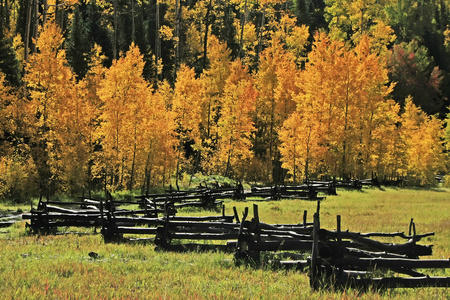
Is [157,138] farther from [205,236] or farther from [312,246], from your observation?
[312,246]

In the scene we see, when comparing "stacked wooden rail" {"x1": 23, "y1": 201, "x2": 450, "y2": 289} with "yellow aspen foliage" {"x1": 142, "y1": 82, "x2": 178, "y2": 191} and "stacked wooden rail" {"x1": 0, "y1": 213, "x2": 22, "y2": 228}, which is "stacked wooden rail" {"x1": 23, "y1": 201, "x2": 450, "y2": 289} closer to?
"stacked wooden rail" {"x1": 0, "y1": 213, "x2": 22, "y2": 228}

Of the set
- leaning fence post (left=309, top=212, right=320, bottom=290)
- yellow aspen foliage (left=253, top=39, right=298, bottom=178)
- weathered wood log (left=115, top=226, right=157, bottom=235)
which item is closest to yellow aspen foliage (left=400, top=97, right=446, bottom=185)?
yellow aspen foliage (left=253, top=39, right=298, bottom=178)

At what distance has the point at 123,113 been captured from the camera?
3106 centimetres

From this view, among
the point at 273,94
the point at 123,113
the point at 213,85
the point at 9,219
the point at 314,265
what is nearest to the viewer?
the point at 314,265

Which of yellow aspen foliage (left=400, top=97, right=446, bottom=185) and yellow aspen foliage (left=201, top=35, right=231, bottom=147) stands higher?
yellow aspen foliage (left=201, top=35, right=231, bottom=147)

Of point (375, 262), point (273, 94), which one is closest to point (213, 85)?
point (273, 94)

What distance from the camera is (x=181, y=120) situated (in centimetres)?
3788

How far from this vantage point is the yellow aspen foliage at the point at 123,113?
31016 mm

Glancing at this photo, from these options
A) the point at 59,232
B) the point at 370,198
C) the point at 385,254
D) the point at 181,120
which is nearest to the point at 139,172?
the point at 181,120

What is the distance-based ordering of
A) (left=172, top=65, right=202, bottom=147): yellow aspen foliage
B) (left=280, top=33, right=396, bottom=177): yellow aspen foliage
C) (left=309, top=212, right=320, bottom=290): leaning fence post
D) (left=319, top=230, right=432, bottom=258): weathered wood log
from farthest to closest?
(left=172, top=65, right=202, bottom=147): yellow aspen foliage, (left=280, top=33, right=396, bottom=177): yellow aspen foliage, (left=319, top=230, right=432, bottom=258): weathered wood log, (left=309, top=212, right=320, bottom=290): leaning fence post

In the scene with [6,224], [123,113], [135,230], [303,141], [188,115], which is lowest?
[6,224]

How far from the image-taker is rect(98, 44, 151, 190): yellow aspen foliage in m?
31.0

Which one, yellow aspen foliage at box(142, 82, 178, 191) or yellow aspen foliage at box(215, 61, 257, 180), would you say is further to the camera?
yellow aspen foliage at box(215, 61, 257, 180)

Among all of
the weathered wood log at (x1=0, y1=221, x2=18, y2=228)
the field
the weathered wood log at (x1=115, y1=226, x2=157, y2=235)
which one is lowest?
the weathered wood log at (x1=0, y1=221, x2=18, y2=228)
